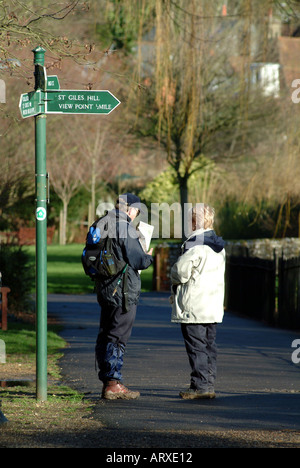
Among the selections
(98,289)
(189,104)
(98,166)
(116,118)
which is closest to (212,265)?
(98,289)

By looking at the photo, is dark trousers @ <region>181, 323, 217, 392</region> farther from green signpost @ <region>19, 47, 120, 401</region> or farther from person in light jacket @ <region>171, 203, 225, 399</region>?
green signpost @ <region>19, 47, 120, 401</region>

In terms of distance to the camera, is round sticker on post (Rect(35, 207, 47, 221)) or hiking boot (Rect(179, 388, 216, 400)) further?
hiking boot (Rect(179, 388, 216, 400))

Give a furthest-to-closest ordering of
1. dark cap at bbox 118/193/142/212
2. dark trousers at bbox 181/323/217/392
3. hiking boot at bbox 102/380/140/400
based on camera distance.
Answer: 1. dark cap at bbox 118/193/142/212
2. dark trousers at bbox 181/323/217/392
3. hiking boot at bbox 102/380/140/400

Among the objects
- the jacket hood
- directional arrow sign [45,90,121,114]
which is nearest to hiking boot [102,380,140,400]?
the jacket hood

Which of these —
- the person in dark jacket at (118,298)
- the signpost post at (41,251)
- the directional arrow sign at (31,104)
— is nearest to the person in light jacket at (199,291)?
the person in dark jacket at (118,298)

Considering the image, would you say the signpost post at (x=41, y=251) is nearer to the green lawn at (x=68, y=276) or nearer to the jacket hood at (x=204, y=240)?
the jacket hood at (x=204, y=240)

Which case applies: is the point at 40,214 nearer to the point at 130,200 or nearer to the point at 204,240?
the point at 130,200

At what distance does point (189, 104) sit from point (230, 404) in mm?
4067

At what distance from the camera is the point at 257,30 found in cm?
1076

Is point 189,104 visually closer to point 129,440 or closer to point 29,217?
point 129,440

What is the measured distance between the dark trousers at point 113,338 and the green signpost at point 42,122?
598mm

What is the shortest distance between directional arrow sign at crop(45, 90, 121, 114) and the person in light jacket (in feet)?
3.98

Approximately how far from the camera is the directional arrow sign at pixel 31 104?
7.47m

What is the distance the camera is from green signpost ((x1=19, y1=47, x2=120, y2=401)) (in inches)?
293
